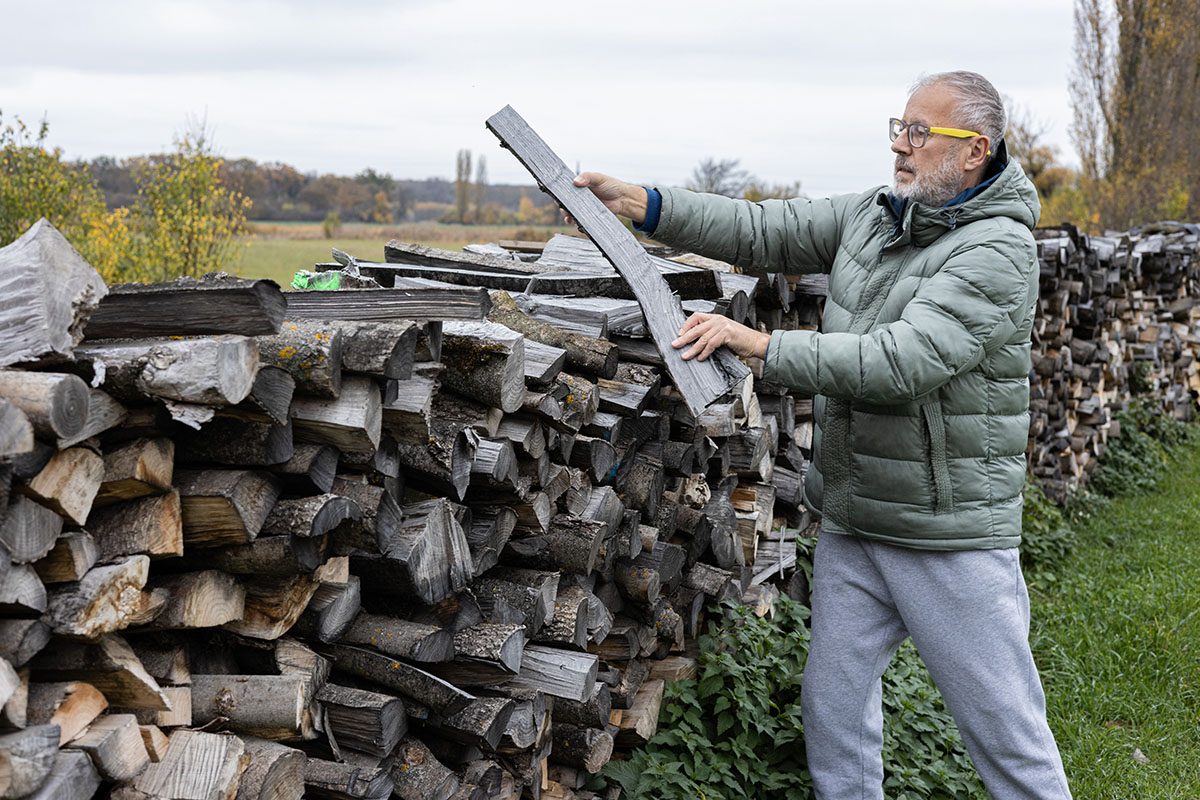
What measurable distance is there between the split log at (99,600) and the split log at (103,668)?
6cm

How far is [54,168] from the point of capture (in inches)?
508

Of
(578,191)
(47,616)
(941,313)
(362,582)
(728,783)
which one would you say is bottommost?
(728,783)

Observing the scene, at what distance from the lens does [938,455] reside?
9.25 feet

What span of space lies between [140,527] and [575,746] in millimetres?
1747

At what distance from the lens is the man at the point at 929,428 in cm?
262

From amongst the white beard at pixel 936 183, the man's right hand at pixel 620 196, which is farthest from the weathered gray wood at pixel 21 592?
the white beard at pixel 936 183

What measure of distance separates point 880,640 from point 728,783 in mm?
813

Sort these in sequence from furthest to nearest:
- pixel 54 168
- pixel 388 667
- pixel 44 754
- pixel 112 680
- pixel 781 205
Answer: pixel 54 168 → pixel 781 205 → pixel 388 667 → pixel 112 680 → pixel 44 754

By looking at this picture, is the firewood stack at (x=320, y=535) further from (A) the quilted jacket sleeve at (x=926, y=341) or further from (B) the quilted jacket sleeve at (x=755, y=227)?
(A) the quilted jacket sleeve at (x=926, y=341)

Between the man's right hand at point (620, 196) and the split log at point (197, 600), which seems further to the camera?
the man's right hand at point (620, 196)

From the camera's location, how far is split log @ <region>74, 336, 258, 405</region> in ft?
5.63

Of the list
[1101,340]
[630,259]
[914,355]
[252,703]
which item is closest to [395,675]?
[252,703]

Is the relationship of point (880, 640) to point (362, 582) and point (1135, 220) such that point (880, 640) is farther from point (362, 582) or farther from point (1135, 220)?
point (1135, 220)

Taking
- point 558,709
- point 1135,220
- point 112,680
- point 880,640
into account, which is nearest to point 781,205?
point 880,640
